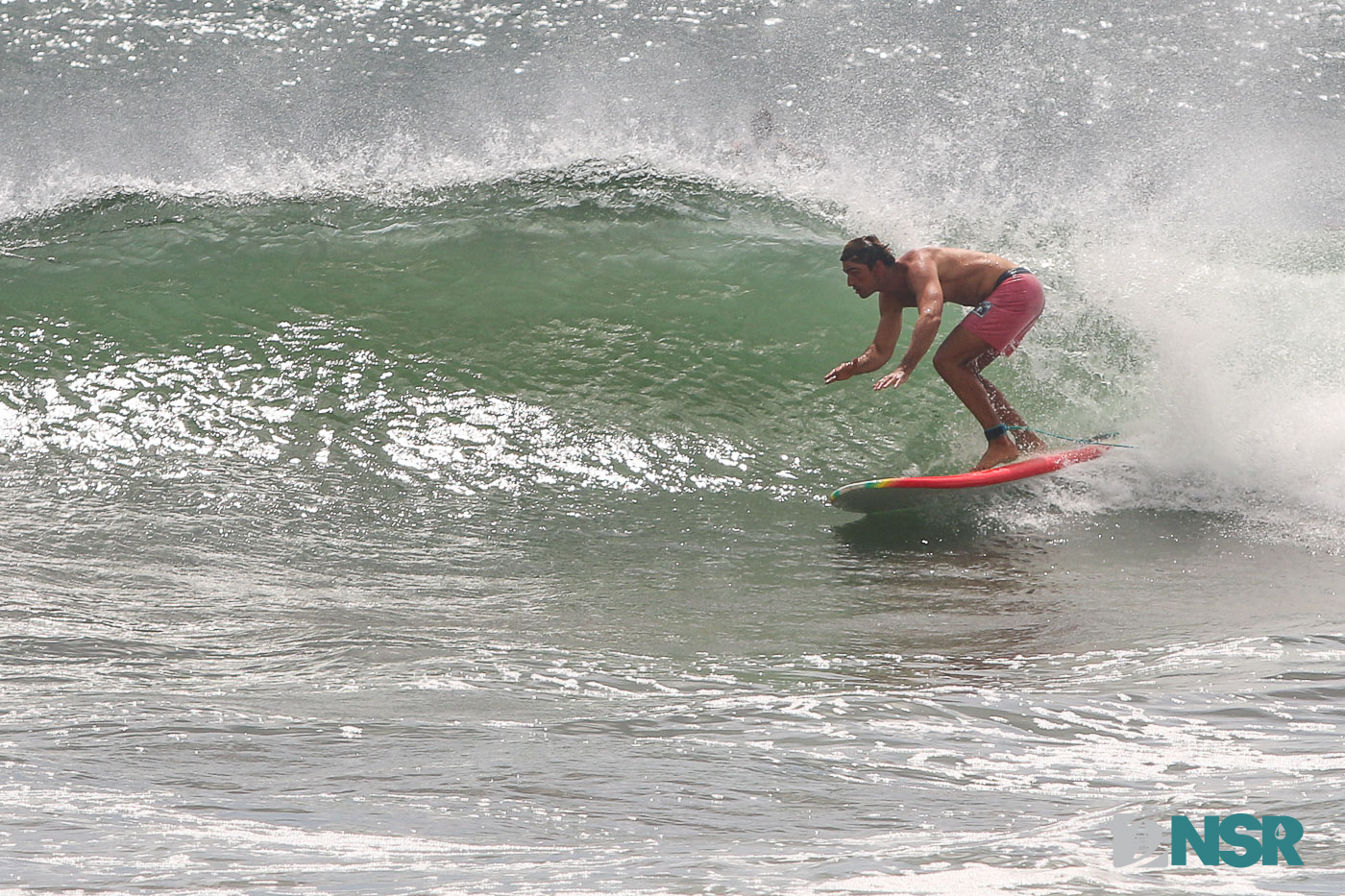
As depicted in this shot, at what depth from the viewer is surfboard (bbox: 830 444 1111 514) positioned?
5004mm

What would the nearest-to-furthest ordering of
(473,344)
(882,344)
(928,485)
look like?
1. (928,485)
2. (882,344)
3. (473,344)

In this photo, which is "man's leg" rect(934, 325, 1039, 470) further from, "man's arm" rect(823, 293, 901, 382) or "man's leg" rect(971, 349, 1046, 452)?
"man's arm" rect(823, 293, 901, 382)

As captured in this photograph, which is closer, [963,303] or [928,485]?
[928,485]

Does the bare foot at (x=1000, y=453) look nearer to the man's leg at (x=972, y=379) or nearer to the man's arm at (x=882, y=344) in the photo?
the man's leg at (x=972, y=379)

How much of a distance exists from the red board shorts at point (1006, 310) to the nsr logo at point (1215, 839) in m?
3.36

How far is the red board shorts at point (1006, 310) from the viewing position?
5.21m

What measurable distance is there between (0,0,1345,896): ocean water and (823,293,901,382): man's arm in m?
0.57

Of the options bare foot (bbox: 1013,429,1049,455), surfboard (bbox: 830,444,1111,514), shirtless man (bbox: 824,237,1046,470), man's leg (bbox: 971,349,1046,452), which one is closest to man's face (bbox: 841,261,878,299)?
shirtless man (bbox: 824,237,1046,470)

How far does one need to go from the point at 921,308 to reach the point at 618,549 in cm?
158

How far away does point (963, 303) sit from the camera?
5363 mm

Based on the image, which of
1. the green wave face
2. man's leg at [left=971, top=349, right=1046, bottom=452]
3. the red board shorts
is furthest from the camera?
the green wave face

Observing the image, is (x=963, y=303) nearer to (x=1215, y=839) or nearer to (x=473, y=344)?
(x=473, y=344)

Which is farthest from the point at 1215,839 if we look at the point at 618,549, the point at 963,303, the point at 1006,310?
the point at 963,303

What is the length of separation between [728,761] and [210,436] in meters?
4.09
